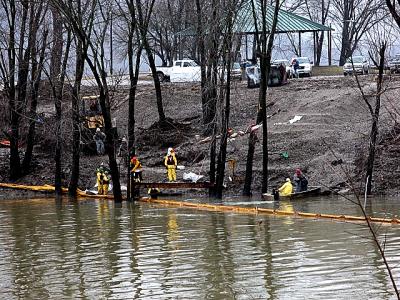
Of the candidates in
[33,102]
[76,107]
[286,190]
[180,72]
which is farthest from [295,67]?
[286,190]

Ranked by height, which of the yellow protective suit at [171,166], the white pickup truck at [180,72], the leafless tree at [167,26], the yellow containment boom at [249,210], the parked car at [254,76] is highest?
the leafless tree at [167,26]

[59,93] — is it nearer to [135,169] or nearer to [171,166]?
[135,169]

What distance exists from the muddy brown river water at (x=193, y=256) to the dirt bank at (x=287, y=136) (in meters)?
6.33

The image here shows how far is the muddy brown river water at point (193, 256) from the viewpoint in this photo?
13812mm

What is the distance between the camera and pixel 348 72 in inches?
2114

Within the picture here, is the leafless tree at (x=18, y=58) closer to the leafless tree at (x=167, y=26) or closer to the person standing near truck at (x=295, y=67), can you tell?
the person standing near truck at (x=295, y=67)

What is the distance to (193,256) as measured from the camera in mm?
17281

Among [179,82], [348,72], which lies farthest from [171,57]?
[348,72]

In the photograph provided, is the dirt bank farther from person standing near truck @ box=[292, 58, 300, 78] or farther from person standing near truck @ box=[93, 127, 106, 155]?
person standing near truck @ box=[292, 58, 300, 78]

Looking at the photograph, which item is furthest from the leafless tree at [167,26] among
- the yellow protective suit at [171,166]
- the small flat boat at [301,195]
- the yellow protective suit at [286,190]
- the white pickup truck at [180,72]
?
the yellow protective suit at [286,190]

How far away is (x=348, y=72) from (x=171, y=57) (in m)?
27.7

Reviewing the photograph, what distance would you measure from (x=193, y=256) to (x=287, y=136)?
→ 2047 centimetres

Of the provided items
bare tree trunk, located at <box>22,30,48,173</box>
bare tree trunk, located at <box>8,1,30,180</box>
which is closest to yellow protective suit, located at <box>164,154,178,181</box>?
bare tree trunk, located at <box>22,30,48,173</box>

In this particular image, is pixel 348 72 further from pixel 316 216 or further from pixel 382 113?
pixel 316 216
